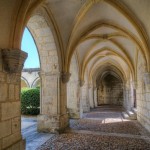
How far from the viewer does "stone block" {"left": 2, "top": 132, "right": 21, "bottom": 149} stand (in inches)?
101

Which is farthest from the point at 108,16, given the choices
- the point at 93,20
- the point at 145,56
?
the point at 145,56

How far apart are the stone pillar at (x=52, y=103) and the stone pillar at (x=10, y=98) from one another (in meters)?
2.23

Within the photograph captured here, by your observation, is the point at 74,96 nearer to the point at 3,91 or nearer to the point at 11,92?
the point at 11,92

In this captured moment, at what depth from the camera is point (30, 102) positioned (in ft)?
31.6

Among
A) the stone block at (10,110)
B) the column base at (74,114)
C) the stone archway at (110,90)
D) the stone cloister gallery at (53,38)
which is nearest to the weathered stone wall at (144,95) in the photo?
the stone cloister gallery at (53,38)

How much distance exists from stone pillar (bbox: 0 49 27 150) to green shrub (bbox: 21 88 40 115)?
673 cm

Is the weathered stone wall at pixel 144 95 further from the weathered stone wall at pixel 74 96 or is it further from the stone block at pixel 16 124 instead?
the stone block at pixel 16 124

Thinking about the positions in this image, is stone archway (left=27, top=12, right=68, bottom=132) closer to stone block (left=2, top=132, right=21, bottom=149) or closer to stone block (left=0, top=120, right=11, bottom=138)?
stone block (left=2, top=132, right=21, bottom=149)

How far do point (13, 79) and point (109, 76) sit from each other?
18184 mm

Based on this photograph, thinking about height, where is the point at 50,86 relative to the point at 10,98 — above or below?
above

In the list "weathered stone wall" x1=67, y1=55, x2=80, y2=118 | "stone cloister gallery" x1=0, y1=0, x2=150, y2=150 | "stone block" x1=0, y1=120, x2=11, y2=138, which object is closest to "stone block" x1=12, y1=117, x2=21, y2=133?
"stone cloister gallery" x1=0, y1=0, x2=150, y2=150

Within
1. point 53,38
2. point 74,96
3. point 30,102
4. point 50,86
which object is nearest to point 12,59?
point 53,38

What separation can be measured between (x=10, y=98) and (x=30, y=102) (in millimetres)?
7113

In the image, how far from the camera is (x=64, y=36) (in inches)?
214
